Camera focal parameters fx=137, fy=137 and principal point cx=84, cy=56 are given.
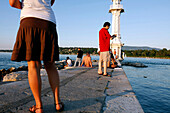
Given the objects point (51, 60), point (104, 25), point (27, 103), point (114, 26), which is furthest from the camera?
point (114, 26)

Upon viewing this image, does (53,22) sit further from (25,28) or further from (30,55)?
(30,55)

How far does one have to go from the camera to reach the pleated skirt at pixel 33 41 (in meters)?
1.70

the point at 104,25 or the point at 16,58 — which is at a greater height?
the point at 104,25

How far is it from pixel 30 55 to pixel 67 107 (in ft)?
3.07

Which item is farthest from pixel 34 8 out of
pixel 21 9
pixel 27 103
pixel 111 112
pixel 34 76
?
pixel 111 112

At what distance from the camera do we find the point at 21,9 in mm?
1833

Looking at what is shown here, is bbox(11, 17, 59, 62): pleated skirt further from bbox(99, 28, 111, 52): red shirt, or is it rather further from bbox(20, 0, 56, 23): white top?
bbox(99, 28, 111, 52): red shirt

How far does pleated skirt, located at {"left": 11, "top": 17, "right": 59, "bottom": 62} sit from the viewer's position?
1.70 meters

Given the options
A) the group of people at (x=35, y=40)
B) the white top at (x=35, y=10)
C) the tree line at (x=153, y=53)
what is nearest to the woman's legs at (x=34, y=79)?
the group of people at (x=35, y=40)

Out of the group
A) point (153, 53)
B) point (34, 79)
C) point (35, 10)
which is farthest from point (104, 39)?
point (153, 53)

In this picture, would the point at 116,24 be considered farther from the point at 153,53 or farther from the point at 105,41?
the point at 153,53

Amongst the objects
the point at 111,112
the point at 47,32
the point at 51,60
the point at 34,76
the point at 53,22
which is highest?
the point at 53,22

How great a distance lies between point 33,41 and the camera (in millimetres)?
1708

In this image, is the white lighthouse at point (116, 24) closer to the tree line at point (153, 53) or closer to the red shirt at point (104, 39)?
the red shirt at point (104, 39)
